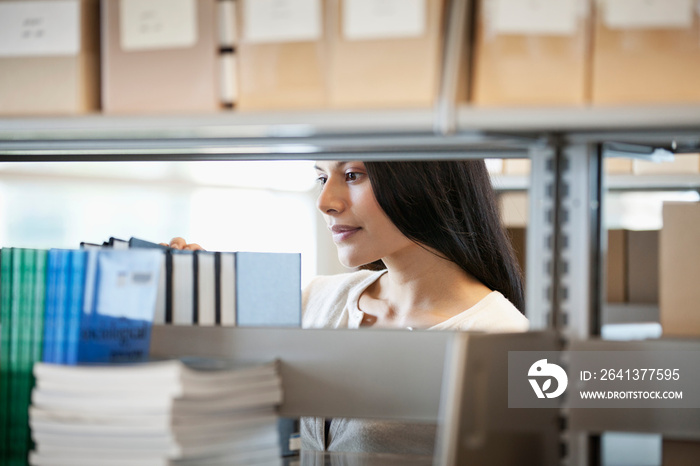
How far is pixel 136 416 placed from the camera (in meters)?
1.06

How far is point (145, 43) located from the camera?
1108mm

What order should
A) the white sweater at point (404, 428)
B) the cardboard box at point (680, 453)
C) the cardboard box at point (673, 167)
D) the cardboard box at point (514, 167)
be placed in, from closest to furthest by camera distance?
the cardboard box at point (680, 453) → the white sweater at point (404, 428) → the cardboard box at point (673, 167) → the cardboard box at point (514, 167)

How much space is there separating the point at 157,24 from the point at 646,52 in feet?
2.31

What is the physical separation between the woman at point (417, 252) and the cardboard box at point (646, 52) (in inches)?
36.8

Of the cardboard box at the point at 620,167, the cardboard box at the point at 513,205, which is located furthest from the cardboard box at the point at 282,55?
the cardboard box at the point at 513,205

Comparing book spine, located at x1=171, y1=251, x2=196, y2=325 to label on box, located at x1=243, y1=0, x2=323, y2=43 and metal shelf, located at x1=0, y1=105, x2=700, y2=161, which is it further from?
label on box, located at x1=243, y1=0, x2=323, y2=43

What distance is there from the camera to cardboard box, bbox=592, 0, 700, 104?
3.25 feet

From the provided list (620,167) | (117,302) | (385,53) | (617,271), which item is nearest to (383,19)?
(385,53)

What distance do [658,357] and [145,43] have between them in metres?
0.96

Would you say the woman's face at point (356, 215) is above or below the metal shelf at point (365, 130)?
below

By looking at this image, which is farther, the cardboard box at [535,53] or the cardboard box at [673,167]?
the cardboard box at [673,167]

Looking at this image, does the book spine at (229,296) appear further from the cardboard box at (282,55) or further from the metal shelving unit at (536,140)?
the cardboard box at (282,55)

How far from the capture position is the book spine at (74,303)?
3.89ft

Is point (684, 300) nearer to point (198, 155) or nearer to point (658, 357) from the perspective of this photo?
point (658, 357)
